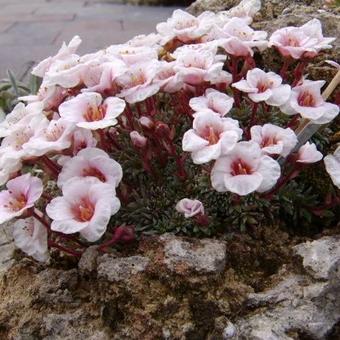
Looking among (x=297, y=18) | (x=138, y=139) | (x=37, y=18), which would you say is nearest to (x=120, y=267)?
(x=138, y=139)

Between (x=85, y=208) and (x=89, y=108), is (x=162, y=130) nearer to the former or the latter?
(x=89, y=108)

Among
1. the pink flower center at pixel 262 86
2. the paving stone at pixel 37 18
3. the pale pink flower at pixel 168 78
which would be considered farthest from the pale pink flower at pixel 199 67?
the paving stone at pixel 37 18

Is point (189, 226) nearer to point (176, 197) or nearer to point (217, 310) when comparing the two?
point (176, 197)

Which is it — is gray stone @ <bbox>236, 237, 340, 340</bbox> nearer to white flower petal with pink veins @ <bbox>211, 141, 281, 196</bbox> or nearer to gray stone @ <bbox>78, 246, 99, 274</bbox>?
white flower petal with pink veins @ <bbox>211, 141, 281, 196</bbox>

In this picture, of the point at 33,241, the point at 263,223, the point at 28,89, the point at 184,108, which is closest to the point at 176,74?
the point at 184,108

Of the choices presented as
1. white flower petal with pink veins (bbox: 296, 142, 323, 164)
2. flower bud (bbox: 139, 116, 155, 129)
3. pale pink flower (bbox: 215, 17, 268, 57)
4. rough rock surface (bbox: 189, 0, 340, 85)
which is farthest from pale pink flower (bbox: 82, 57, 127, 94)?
rough rock surface (bbox: 189, 0, 340, 85)

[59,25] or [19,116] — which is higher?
[19,116]

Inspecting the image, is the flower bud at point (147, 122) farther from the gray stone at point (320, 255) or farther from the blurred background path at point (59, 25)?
the blurred background path at point (59, 25)
